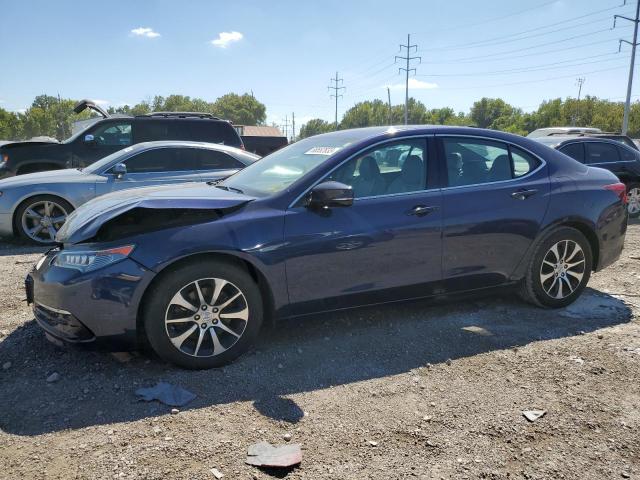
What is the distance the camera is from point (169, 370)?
339cm

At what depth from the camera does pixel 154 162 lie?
768 cm

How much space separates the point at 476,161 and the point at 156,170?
5117mm

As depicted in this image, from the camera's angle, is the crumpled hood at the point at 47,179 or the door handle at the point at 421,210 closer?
the door handle at the point at 421,210

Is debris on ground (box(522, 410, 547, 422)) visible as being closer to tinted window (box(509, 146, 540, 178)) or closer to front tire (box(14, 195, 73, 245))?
tinted window (box(509, 146, 540, 178))

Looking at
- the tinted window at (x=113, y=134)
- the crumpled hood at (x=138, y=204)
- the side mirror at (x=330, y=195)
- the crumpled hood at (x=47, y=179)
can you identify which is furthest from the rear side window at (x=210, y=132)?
the side mirror at (x=330, y=195)

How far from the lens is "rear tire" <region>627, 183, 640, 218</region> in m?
10.5

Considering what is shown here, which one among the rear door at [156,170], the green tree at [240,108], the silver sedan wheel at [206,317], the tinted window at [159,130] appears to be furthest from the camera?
the green tree at [240,108]

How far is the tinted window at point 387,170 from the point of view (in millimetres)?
3818

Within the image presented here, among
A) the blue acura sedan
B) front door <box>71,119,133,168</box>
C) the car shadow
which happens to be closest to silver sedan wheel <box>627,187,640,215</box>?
the blue acura sedan

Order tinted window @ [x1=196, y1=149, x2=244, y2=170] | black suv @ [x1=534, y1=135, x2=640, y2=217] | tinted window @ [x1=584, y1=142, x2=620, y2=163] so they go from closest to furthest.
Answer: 1. tinted window @ [x1=196, y1=149, x2=244, y2=170]
2. black suv @ [x1=534, y1=135, x2=640, y2=217]
3. tinted window @ [x1=584, y1=142, x2=620, y2=163]

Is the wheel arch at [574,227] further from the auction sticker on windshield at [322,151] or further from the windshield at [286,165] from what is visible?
the auction sticker on windshield at [322,151]

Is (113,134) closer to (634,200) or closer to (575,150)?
(575,150)

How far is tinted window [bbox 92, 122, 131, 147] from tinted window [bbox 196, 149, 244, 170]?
2654 mm

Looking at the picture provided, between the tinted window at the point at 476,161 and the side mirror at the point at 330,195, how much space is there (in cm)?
102
